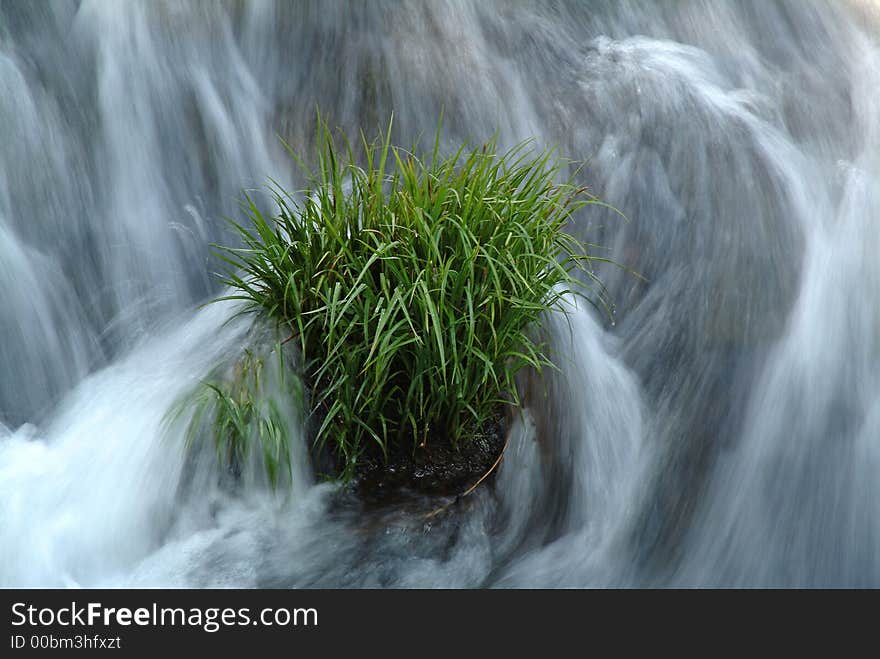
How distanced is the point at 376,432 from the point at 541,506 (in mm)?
632

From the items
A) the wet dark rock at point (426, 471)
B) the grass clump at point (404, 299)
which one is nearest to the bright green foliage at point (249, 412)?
the grass clump at point (404, 299)

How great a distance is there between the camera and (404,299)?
2.82 m

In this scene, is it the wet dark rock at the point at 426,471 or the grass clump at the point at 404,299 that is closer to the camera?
the grass clump at the point at 404,299

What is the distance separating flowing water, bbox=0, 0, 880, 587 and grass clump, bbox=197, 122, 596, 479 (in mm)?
271

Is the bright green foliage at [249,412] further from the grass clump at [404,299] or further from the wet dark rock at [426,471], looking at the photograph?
the wet dark rock at [426,471]

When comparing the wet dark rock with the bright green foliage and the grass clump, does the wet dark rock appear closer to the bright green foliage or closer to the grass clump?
the grass clump

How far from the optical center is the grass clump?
2.82m

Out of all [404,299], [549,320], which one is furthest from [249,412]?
[549,320]

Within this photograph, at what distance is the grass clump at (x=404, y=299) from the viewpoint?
111 inches

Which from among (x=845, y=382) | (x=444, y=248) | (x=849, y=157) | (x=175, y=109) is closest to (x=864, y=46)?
(x=849, y=157)

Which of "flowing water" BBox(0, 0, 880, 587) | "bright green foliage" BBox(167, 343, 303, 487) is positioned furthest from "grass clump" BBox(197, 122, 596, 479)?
"flowing water" BBox(0, 0, 880, 587)

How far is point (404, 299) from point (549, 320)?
79 cm

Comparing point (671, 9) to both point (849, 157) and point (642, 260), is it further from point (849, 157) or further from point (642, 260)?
point (642, 260)

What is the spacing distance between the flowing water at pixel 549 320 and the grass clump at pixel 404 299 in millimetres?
271
